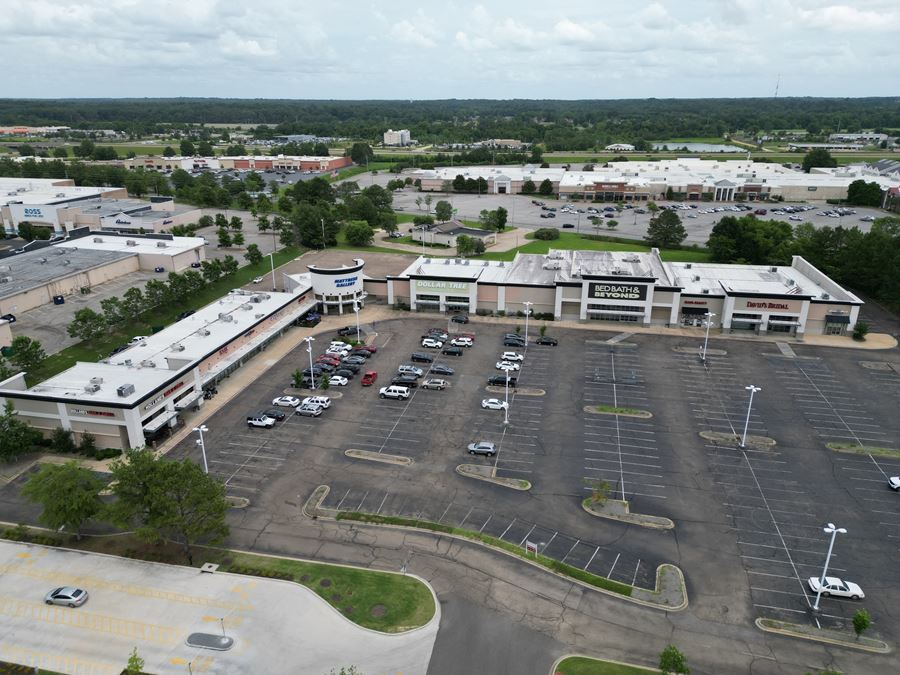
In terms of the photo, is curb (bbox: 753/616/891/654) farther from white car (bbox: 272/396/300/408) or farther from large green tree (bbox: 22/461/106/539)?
white car (bbox: 272/396/300/408)

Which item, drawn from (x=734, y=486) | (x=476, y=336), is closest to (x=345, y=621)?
(x=734, y=486)

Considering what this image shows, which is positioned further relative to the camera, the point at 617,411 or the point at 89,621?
the point at 617,411

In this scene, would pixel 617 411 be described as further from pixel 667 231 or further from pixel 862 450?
pixel 667 231

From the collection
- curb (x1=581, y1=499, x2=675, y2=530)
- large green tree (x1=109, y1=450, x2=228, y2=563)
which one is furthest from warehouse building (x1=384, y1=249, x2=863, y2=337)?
large green tree (x1=109, y1=450, x2=228, y2=563)

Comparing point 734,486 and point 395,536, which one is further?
point 734,486

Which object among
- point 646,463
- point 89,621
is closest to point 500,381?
point 646,463

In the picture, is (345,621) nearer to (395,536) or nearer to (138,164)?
(395,536)
